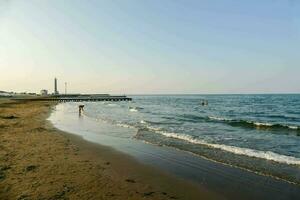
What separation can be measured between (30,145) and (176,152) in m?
7.21

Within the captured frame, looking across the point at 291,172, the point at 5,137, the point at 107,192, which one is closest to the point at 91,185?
the point at 107,192

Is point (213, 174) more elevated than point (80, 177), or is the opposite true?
point (80, 177)

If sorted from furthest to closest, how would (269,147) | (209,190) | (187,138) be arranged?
(187,138)
(269,147)
(209,190)

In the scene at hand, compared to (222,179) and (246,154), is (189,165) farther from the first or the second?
(246,154)

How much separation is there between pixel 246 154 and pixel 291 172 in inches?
152

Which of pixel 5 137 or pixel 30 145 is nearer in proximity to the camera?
pixel 30 145

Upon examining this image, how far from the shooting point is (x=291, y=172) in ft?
41.3

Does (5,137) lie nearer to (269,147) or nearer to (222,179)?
(222,179)

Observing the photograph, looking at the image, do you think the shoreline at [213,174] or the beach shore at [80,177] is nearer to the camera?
the beach shore at [80,177]

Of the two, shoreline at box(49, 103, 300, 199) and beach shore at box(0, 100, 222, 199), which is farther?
shoreline at box(49, 103, 300, 199)

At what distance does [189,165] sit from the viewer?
45.2 feet

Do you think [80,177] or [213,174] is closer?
[80,177]

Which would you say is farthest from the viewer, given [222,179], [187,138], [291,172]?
[187,138]

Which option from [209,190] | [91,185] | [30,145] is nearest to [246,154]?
[209,190]
